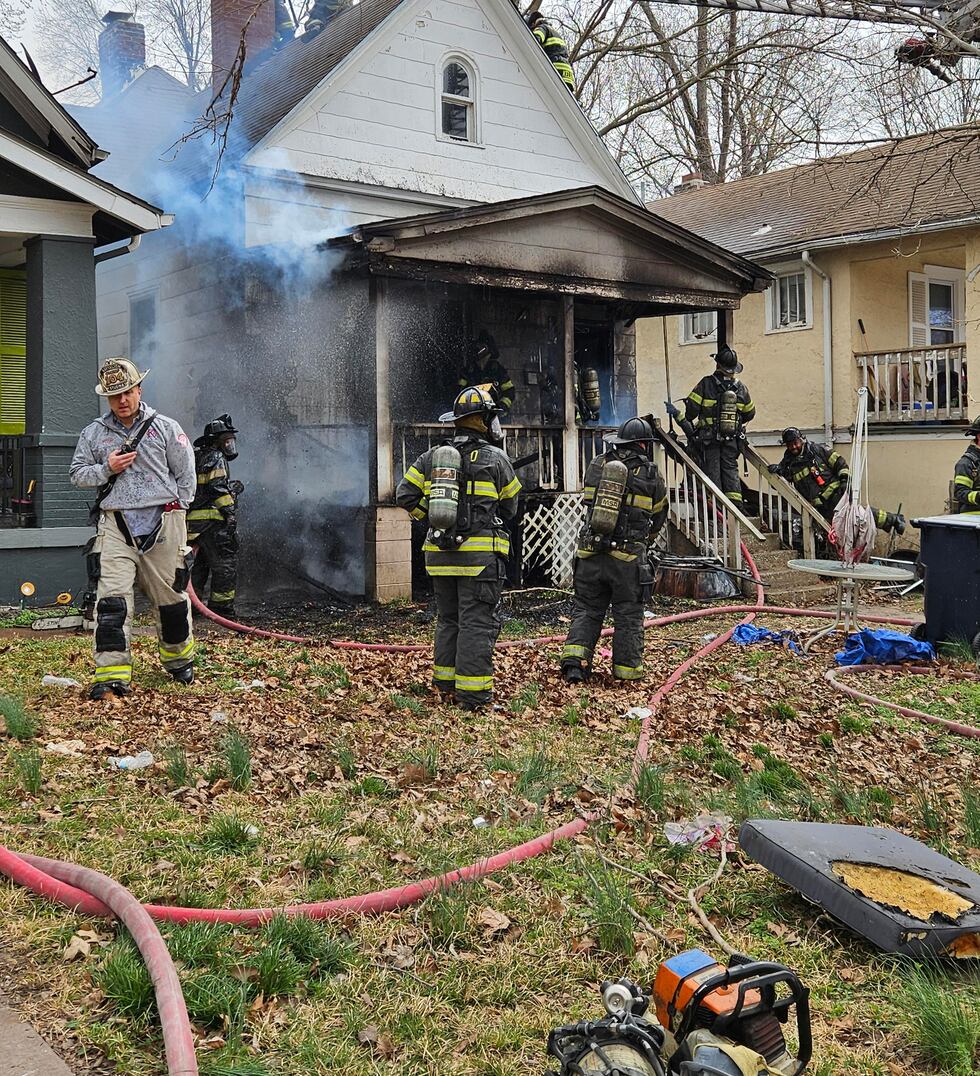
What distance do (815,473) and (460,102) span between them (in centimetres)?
745

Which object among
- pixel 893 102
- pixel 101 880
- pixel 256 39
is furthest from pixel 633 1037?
pixel 256 39

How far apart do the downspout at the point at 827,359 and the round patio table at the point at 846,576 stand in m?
8.85

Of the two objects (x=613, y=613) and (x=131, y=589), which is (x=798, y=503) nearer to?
(x=613, y=613)

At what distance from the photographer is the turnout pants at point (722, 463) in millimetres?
14422

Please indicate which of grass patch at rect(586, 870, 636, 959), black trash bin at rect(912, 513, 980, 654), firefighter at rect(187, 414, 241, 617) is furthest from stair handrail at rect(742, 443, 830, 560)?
grass patch at rect(586, 870, 636, 959)

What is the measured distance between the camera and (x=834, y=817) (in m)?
4.86

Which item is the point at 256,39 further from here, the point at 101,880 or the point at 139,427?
the point at 101,880

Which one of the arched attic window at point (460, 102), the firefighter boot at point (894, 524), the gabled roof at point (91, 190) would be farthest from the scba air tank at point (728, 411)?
the gabled roof at point (91, 190)

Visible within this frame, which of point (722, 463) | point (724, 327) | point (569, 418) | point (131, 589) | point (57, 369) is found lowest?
point (131, 589)

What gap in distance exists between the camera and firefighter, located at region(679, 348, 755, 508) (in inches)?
558

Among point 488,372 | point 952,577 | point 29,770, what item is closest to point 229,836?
point 29,770

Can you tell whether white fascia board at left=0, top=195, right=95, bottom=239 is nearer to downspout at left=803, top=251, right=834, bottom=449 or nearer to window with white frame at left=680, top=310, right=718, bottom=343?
downspout at left=803, top=251, right=834, bottom=449

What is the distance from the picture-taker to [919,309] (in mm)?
19078

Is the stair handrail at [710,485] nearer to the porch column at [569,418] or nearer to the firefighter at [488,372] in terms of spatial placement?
the porch column at [569,418]
